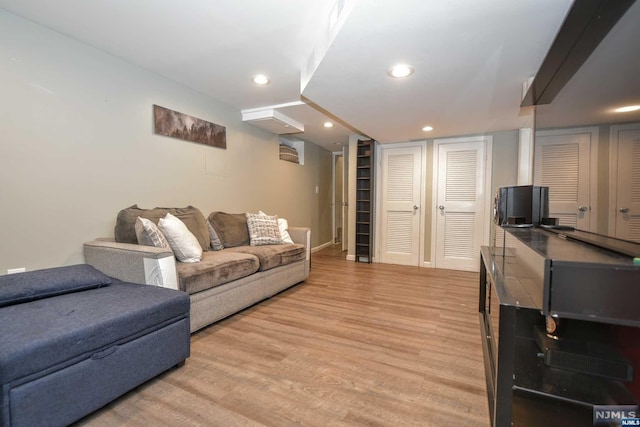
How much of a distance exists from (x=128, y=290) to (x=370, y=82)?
7.35 ft

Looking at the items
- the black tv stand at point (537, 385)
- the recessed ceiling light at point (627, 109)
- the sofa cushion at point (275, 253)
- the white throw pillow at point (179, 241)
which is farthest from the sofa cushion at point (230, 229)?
the recessed ceiling light at point (627, 109)

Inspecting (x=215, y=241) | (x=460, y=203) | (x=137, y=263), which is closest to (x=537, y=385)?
(x=137, y=263)

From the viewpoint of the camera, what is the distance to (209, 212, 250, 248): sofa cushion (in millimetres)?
3160

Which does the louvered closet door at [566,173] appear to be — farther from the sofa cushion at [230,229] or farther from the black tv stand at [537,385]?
the sofa cushion at [230,229]

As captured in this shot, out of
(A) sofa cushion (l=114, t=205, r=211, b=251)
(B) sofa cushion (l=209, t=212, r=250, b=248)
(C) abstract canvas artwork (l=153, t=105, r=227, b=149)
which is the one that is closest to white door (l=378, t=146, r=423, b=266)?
(B) sofa cushion (l=209, t=212, r=250, b=248)

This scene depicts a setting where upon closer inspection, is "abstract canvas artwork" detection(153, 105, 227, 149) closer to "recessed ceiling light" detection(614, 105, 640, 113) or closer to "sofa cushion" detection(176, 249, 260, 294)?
"sofa cushion" detection(176, 249, 260, 294)

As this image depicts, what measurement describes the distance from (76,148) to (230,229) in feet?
4.90

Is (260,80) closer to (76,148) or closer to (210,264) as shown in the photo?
(76,148)

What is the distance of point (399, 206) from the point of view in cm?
470

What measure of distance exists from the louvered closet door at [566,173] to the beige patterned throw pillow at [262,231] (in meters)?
2.52

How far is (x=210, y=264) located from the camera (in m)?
2.29

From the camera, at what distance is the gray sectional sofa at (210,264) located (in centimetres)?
194

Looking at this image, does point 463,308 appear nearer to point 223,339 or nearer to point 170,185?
point 223,339
